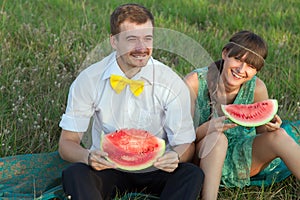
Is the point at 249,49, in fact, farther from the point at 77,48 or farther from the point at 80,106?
the point at 77,48

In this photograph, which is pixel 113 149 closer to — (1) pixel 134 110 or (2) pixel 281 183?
(1) pixel 134 110

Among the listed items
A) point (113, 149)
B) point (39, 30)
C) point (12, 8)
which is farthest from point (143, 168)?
point (12, 8)

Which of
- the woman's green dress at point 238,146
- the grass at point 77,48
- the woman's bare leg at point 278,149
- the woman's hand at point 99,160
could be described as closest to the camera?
the woman's hand at point 99,160

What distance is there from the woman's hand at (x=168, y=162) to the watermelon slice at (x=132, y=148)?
31 millimetres

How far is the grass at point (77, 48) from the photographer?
4254mm

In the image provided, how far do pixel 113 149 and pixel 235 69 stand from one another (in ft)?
3.17

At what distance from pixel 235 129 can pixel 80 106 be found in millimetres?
1116

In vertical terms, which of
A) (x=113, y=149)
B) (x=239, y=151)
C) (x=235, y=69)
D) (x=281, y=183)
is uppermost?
(x=235, y=69)

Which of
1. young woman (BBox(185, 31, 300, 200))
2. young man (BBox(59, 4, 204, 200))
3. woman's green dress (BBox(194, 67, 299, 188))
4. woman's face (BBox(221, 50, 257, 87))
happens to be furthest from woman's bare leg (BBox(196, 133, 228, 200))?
woman's face (BBox(221, 50, 257, 87))

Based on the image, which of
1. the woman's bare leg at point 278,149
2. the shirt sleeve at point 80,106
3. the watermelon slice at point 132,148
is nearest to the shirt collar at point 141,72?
the shirt sleeve at point 80,106

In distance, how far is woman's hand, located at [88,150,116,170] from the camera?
3.13 metres

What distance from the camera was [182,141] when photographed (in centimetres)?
344

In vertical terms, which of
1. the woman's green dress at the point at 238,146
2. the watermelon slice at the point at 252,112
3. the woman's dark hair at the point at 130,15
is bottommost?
the woman's green dress at the point at 238,146

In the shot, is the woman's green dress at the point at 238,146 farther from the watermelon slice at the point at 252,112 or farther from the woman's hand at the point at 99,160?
the woman's hand at the point at 99,160
